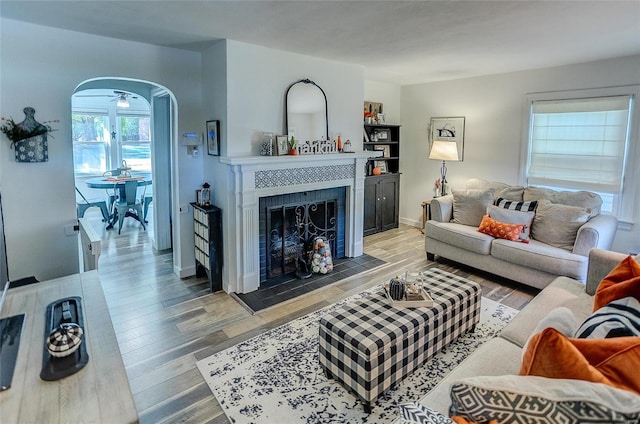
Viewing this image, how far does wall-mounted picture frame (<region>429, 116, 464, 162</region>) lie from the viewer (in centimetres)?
580

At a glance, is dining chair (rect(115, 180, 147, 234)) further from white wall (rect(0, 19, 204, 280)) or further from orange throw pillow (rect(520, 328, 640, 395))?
orange throw pillow (rect(520, 328, 640, 395))

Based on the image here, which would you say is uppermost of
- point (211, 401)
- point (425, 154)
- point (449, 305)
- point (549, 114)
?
point (549, 114)

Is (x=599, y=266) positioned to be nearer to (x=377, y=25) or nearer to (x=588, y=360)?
(x=588, y=360)

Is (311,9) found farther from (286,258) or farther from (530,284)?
(530,284)

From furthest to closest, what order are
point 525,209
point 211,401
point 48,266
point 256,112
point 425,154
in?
point 425,154 < point 525,209 < point 256,112 < point 48,266 < point 211,401

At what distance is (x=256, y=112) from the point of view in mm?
3865

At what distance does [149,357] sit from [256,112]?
2.50 metres

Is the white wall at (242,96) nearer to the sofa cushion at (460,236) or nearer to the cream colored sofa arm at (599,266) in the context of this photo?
the sofa cushion at (460,236)

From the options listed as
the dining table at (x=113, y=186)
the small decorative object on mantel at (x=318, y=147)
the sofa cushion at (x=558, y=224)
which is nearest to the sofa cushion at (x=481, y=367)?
the sofa cushion at (x=558, y=224)

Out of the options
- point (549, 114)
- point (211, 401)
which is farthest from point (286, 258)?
point (549, 114)

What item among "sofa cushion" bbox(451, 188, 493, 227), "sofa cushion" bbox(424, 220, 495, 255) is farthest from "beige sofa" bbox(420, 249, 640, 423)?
"sofa cushion" bbox(451, 188, 493, 227)

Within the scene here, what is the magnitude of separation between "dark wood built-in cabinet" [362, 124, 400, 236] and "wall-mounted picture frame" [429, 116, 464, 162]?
1.99ft

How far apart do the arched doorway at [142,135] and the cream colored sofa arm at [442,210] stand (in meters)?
3.36

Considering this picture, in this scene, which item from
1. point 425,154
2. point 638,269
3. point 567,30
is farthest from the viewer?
point 425,154
